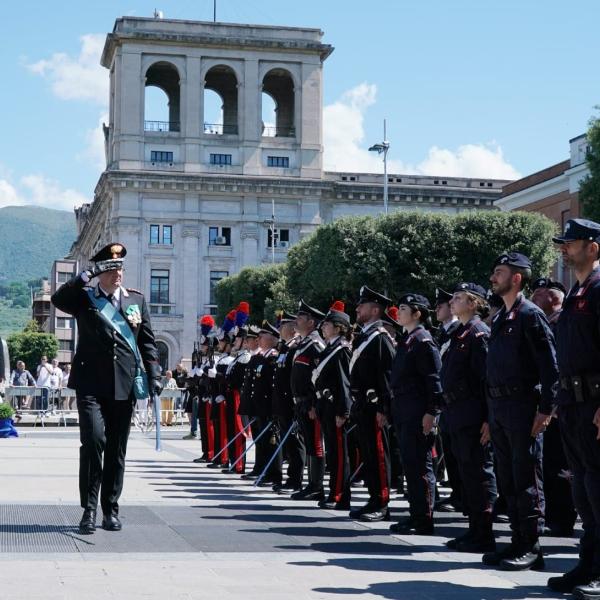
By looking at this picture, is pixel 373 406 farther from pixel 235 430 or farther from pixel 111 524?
pixel 235 430

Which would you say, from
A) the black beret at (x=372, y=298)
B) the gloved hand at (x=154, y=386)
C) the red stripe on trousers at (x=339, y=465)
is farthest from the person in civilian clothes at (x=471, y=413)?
the red stripe on trousers at (x=339, y=465)

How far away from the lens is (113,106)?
9969cm

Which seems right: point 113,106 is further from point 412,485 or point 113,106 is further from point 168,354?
point 412,485

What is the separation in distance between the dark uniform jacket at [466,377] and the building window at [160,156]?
86.0m

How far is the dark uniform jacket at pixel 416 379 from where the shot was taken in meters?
10.7

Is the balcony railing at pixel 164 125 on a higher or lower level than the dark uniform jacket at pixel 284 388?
higher

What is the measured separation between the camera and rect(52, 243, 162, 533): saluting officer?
1042 cm

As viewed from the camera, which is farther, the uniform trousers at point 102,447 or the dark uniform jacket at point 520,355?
the uniform trousers at point 102,447

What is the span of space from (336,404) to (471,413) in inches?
128

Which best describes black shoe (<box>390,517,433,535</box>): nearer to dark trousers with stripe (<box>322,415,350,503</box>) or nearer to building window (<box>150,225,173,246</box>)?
dark trousers with stripe (<box>322,415,350,503</box>)

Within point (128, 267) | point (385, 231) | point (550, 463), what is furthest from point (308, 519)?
point (128, 267)

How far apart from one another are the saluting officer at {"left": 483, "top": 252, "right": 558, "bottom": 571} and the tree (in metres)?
30.9

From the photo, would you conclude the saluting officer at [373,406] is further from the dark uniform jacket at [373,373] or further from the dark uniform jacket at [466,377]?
the dark uniform jacket at [466,377]

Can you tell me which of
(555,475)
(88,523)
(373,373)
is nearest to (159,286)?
(373,373)
